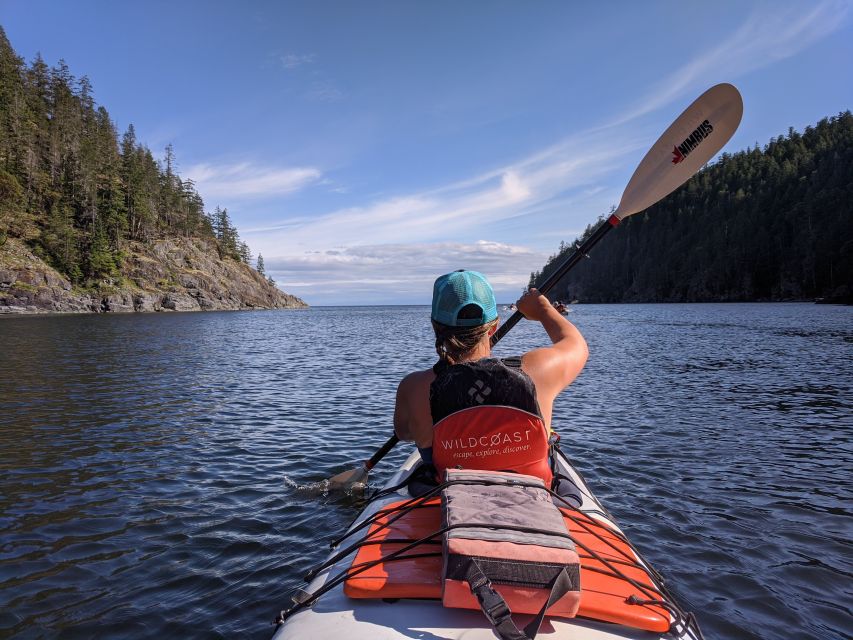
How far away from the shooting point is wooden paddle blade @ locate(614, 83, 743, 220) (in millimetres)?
5941

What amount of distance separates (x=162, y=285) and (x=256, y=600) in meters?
95.1

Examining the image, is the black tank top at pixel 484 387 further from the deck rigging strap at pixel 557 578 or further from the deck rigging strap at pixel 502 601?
the deck rigging strap at pixel 502 601

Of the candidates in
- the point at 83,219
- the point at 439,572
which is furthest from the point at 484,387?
the point at 83,219

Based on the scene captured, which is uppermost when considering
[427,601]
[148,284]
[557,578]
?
[148,284]

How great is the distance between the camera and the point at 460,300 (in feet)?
10.4

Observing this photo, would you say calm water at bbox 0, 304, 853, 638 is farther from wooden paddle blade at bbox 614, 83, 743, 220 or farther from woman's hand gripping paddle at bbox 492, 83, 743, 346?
wooden paddle blade at bbox 614, 83, 743, 220

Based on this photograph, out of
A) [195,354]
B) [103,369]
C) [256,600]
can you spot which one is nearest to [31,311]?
[195,354]

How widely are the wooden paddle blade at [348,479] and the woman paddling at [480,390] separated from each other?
16.6ft

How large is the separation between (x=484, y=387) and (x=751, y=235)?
463 feet

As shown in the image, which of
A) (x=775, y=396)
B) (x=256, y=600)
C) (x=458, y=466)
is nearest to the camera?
(x=458, y=466)

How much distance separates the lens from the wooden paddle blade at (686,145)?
19.5 feet

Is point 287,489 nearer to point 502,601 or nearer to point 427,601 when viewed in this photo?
point 427,601

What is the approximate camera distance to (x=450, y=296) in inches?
125

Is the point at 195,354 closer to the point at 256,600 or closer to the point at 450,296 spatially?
the point at 256,600
